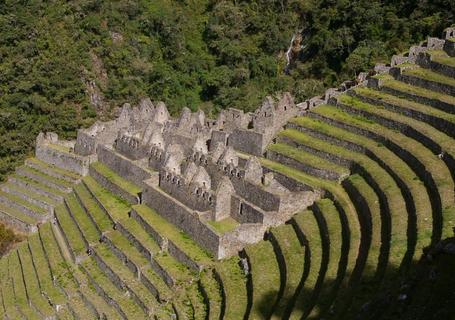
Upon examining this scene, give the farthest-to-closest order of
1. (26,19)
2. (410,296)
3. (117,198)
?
(26,19), (117,198), (410,296)

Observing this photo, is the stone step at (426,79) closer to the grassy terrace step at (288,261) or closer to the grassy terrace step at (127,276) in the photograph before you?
the grassy terrace step at (288,261)

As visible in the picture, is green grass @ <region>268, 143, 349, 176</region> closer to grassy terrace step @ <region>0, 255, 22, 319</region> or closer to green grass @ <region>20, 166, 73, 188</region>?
green grass @ <region>20, 166, 73, 188</region>

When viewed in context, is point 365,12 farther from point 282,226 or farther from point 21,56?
point 282,226

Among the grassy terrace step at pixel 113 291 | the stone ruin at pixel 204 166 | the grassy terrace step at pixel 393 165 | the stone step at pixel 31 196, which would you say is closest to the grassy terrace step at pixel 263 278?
the stone ruin at pixel 204 166

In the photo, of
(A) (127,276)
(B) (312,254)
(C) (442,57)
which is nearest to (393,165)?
(B) (312,254)

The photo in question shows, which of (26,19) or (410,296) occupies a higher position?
(26,19)

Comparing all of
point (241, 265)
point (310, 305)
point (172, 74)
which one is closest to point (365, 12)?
point (172, 74)

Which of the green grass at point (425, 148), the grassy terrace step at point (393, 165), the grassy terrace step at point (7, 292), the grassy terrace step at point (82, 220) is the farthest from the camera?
the grassy terrace step at point (82, 220)

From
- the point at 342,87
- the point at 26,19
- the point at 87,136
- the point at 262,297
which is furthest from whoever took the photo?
the point at 26,19
